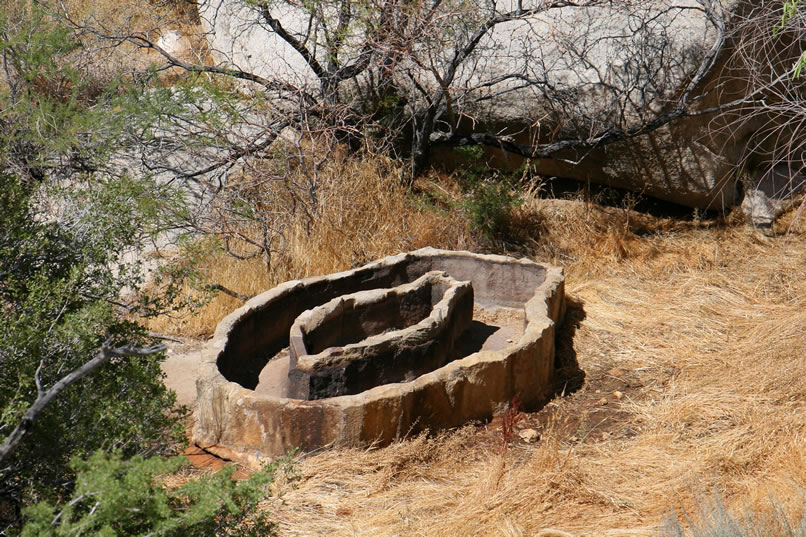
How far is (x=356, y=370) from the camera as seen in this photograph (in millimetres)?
5344

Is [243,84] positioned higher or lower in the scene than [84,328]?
higher

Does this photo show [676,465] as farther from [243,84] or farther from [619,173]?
[243,84]

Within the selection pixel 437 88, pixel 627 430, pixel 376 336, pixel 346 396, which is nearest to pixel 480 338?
pixel 376 336

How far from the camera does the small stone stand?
538 cm

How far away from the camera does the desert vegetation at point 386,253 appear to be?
362 cm

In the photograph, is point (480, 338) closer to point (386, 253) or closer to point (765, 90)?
point (386, 253)

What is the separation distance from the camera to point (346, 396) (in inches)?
193

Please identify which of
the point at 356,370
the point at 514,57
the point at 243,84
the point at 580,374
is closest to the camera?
the point at 356,370

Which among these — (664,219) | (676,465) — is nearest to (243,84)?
(664,219)

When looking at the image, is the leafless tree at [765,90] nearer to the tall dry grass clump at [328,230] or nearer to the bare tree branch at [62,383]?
the tall dry grass clump at [328,230]

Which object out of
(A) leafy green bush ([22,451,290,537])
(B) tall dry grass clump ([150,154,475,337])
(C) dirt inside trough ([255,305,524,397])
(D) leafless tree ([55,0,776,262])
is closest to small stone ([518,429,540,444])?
(C) dirt inside trough ([255,305,524,397])

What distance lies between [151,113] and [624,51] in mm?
4612

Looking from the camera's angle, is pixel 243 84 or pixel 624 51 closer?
pixel 624 51

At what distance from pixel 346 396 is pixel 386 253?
9.69 feet
